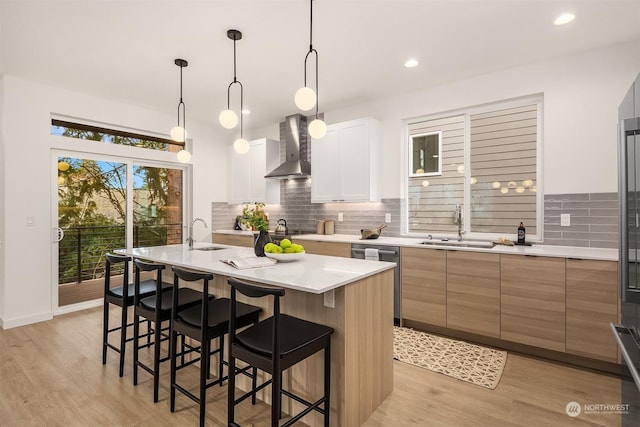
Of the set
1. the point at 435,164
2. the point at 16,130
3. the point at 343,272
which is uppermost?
the point at 16,130

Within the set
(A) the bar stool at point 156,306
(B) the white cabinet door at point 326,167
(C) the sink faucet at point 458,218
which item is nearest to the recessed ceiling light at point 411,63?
(B) the white cabinet door at point 326,167

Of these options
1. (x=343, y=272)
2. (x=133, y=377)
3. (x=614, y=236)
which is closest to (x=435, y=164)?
(x=614, y=236)

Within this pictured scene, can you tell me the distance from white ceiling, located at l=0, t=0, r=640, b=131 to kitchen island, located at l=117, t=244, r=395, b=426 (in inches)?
75.8

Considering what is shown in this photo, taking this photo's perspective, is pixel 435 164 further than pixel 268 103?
No

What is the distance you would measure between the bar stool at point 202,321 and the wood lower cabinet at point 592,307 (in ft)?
8.35

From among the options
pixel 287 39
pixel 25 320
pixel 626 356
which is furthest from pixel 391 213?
pixel 25 320

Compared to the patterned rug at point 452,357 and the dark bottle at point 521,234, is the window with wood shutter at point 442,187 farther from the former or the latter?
the patterned rug at point 452,357

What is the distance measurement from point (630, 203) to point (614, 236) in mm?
2013

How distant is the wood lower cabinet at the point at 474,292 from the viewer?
9.94 ft

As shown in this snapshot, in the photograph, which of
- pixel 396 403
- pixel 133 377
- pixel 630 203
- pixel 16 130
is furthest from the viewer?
pixel 16 130

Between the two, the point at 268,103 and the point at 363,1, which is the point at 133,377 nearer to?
the point at 363,1

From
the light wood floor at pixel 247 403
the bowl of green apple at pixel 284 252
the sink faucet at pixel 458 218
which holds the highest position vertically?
the sink faucet at pixel 458 218

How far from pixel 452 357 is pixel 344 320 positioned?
164cm

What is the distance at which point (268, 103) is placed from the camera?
4.63 m
